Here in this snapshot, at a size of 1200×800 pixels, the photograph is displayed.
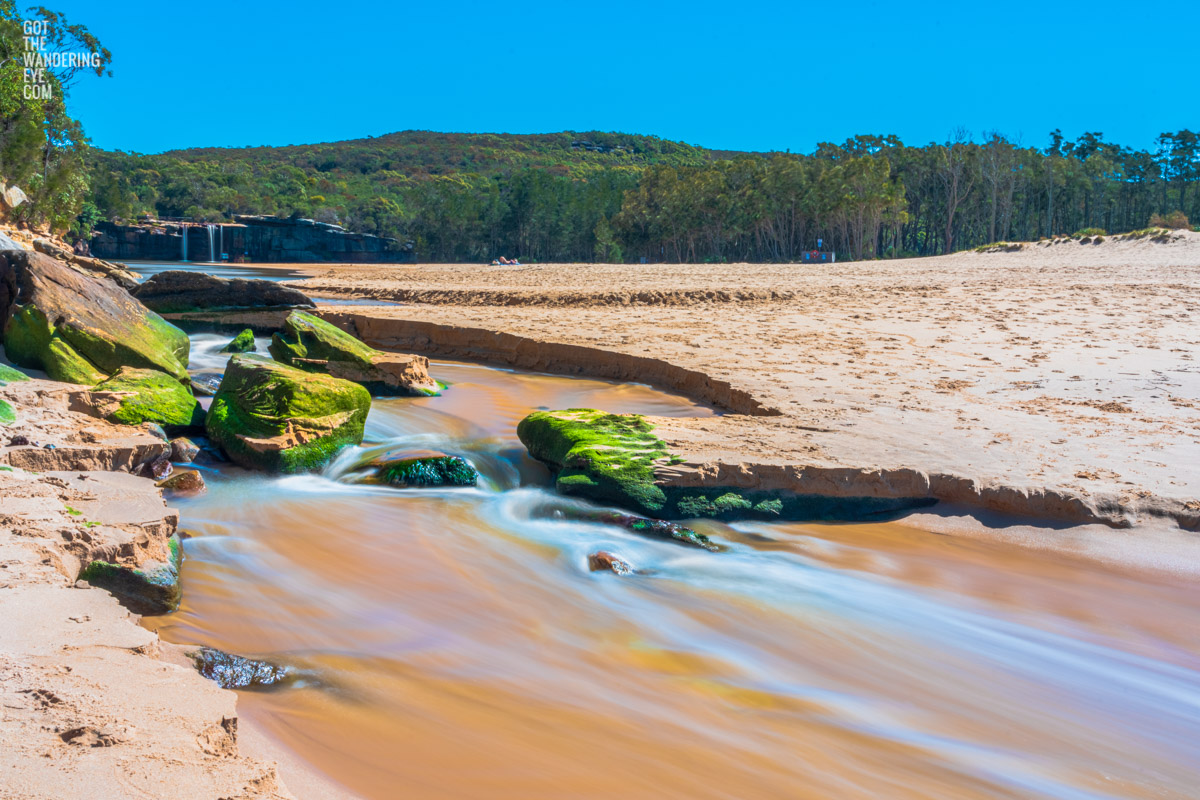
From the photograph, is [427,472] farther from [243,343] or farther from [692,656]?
[243,343]

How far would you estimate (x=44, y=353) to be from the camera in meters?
8.02

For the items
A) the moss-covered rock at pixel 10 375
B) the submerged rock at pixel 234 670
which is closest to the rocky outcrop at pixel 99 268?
the moss-covered rock at pixel 10 375

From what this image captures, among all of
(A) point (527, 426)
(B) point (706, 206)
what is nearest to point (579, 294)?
(A) point (527, 426)

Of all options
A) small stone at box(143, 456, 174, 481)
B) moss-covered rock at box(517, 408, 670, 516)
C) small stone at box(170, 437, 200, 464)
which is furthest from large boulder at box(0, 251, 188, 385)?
moss-covered rock at box(517, 408, 670, 516)

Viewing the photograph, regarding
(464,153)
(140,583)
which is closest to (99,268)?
(140,583)

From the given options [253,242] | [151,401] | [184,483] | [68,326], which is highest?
[253,242]

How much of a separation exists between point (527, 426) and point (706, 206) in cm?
6154

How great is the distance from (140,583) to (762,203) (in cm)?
6360

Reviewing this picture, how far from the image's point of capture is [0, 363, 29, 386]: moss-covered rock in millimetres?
7238

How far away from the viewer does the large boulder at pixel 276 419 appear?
23.6ft

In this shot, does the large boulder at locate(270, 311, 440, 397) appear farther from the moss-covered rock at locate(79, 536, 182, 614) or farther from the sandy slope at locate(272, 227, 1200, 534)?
the moss-covered rock at locate(79, 536, 182, 614)

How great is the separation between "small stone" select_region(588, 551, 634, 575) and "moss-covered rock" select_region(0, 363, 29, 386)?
5.51 metres

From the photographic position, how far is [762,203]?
63.8m

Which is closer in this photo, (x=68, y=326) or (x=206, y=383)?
(x=68, y=326)
